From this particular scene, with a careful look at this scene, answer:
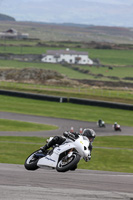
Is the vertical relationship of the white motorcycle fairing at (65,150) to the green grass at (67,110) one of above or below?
above

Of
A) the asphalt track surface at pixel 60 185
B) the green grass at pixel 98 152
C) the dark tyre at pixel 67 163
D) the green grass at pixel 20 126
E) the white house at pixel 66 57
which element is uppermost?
the dark tyre at pixel 67 163

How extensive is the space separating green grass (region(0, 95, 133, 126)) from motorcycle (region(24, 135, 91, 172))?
32.3 m

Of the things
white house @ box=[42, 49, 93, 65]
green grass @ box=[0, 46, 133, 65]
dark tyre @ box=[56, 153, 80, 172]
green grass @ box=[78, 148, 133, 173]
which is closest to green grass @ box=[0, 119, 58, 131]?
green grass @ box=[78, 148, 133, 173]

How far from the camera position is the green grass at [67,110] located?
157 feet

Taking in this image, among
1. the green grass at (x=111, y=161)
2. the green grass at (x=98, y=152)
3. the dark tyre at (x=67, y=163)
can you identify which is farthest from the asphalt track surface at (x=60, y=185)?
the green grass at (x=98, y=152)

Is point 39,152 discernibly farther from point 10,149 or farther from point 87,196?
point 10,149

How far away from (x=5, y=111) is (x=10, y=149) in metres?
21.9

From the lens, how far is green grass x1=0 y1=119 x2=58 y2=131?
39000 millimetres

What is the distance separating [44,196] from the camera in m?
12.9

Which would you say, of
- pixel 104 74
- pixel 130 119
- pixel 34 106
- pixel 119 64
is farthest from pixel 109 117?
pixel 119 64

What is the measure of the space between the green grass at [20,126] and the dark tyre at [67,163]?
2520 centimetres

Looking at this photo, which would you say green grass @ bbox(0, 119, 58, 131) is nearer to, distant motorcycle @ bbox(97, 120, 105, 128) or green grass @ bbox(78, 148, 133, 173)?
distant motorcycle @ bbox(97, 120, 105, 128)

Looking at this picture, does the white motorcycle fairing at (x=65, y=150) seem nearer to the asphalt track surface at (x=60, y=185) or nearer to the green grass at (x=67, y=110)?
the asphalt track surface at (x=60, y=185)

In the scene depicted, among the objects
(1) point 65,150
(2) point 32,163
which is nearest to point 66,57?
(2) point 32,163
